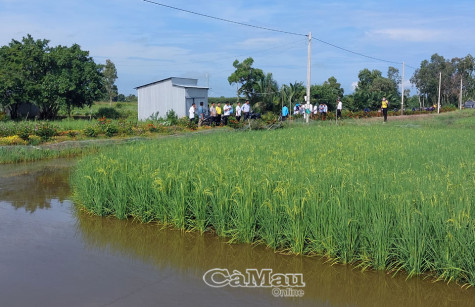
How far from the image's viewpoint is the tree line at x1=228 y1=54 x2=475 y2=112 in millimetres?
30453

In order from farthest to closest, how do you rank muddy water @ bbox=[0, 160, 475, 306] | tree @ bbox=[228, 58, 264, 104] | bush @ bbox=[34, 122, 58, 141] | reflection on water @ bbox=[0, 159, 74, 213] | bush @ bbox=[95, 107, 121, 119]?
tree @ bbox=[228, 58, 264, 104] < bush @ bbox=[95, 107, 121, 119] < bush @ bbox=[34, 122, 58, 141] < reflection on water @ bbox=[0, 159, 74, 213] < muddy water @ bbox=[0, 160, 475, 306]

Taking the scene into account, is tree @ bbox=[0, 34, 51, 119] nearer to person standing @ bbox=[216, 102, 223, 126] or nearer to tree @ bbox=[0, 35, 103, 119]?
tree @ bbox=[0, 35, 103, 119]

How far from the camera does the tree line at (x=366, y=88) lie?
30.5 meters

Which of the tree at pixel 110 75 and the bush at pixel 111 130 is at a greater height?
the tree at pixel 110 75

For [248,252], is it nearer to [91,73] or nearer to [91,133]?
[91,133]

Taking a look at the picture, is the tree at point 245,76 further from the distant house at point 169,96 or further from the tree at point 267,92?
the distant house at point 169,96

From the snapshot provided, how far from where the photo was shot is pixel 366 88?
156 ft

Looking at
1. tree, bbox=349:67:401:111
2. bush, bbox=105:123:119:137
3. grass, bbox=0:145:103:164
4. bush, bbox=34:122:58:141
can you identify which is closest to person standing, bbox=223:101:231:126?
bush, bbox=105:123:119:137

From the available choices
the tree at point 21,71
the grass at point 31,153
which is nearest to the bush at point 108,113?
the tree at point 21,71

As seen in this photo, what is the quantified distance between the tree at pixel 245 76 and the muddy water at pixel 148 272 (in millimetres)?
26858

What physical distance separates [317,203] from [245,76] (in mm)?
28817

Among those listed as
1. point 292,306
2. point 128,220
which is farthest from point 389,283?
point 128,220

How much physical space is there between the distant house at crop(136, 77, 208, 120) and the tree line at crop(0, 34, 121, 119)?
102 inches

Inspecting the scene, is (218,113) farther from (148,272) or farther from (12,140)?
(148,272)
